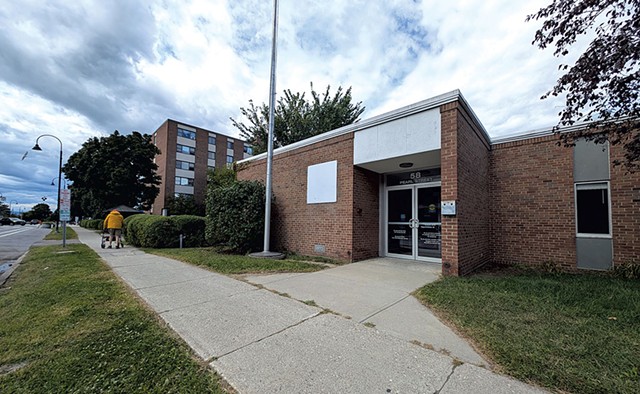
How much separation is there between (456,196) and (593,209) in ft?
13.2

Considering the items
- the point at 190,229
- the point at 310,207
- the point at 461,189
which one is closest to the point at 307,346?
the point at 461,189

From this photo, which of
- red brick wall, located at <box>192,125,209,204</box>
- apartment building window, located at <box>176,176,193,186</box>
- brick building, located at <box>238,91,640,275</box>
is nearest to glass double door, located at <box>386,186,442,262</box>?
brick building, located at <box>238,91,640,275</box>

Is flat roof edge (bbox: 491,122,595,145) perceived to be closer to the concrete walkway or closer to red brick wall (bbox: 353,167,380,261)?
red brick wall (bbox: 353,167,380,261)

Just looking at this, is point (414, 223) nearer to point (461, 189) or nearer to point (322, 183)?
point (461, 189)

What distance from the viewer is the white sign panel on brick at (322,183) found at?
862cm

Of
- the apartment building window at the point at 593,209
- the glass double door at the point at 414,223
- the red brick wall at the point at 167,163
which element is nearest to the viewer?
the apartment building window at the point at 593,209

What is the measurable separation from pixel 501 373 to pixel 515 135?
7.77 m

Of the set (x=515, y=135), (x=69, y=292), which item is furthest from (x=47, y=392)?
(x=515, y=135)

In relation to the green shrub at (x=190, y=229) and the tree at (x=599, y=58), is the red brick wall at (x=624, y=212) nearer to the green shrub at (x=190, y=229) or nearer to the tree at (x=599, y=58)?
the tree at (x=599, y=58)

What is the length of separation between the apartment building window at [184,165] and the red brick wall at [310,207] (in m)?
32.3

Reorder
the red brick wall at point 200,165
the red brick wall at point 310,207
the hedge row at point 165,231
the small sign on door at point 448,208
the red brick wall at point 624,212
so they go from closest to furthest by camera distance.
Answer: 1. the small sign on door at point 448,208
2. the red brick wall at point 624,212
3. the red brick wall at point 310,207
4. the hedge row at point 165,231
5. the red brick wall at point 200,165

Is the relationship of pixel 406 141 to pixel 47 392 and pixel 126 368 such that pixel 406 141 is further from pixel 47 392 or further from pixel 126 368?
pixel 47 392

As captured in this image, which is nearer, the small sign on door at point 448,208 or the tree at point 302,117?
the small sign on door at point 448,208

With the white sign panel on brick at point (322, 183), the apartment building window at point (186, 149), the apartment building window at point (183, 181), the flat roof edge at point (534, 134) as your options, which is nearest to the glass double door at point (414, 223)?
the white sign panel on brick at point (322, 183)
